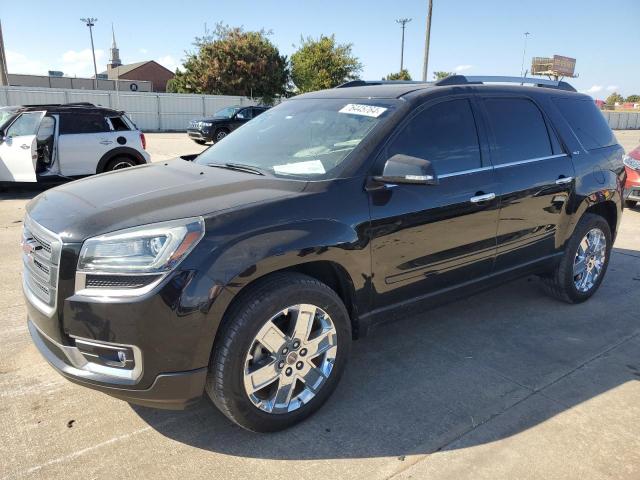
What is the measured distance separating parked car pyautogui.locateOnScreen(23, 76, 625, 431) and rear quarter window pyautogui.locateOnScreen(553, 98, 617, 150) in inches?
11.4

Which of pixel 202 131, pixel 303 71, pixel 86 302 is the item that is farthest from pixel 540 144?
pixel 303 71

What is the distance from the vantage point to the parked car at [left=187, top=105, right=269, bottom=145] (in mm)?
20812

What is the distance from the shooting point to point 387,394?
3.27 meters

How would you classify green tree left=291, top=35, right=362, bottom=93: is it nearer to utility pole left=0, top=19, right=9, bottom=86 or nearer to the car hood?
utility pole left=0, top=19, right=9, bottom=86

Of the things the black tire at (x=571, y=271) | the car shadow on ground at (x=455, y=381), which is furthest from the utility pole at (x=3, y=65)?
the black tire at (x=571, y=271)

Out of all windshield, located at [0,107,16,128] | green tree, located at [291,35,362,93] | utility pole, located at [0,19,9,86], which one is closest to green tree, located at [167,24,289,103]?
green tree, located at [291,35,362,93]

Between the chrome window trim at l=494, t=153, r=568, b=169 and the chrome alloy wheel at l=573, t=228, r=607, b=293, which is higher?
the chrome window trim at l=494, t=153, r=568, b=169

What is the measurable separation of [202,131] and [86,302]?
19344 mm

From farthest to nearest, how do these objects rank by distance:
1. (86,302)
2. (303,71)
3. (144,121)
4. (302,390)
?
(303,71)
(144,121)
(302,390)
(86,302)

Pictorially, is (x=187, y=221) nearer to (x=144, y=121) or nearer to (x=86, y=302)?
(x=86, y=302)

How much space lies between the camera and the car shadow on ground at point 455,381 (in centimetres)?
283

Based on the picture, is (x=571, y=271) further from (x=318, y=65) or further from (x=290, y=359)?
(x=318, y=65)

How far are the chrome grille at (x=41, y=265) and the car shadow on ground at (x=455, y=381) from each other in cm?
88

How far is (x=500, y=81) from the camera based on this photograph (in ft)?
14.0
